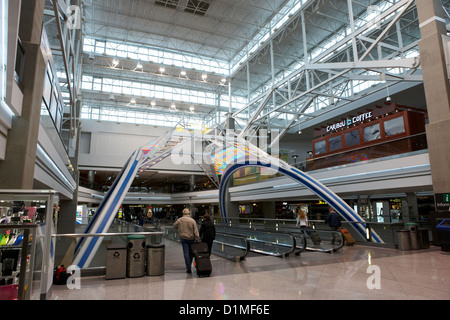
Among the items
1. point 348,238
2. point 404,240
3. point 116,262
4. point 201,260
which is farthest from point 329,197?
point 116,262

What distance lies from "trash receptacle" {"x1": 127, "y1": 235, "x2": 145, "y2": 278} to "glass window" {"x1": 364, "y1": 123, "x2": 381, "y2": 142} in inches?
634

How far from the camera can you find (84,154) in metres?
38.0

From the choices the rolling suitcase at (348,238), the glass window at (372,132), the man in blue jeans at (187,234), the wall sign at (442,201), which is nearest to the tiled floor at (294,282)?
the man in blue jeans at (187,234)

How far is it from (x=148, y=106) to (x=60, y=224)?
24323 mm

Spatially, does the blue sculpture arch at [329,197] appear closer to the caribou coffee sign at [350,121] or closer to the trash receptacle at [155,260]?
the caribou coffee sign at [350,121]

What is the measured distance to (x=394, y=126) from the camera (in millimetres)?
16891

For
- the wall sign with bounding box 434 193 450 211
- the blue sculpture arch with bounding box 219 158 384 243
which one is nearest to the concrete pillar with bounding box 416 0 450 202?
the wall sign with bounding box 434 193 450 211

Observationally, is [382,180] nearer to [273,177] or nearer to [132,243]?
[273,177]

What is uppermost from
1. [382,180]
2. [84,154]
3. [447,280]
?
[84,154]

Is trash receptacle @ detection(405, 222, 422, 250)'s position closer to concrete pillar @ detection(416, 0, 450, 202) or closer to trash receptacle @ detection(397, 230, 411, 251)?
trash receptacle @ detection(397, 230, 411, 251)

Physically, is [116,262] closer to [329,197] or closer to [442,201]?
[329,197]

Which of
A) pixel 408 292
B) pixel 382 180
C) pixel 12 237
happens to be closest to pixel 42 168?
pixel 12 237

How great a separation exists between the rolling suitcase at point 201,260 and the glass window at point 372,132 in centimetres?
1487

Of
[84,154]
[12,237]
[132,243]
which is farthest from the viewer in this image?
[84,154]
